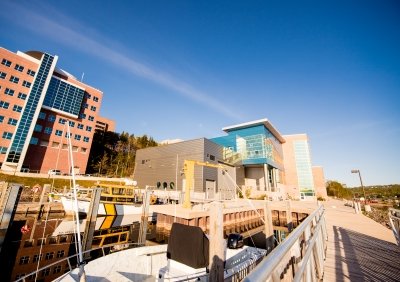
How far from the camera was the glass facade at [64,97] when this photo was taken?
3712cm

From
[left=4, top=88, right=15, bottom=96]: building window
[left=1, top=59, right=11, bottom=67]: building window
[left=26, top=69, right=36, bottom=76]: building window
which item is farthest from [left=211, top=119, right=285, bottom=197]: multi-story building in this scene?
[left=1, top=59, right=11, bottom=67]: building window

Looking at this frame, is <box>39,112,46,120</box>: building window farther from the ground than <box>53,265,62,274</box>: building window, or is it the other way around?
<box>39,112,46,120</box>: building window

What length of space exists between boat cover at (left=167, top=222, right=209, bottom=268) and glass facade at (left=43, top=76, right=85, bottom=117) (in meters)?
43.2

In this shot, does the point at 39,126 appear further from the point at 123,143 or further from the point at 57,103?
the point at 123,143

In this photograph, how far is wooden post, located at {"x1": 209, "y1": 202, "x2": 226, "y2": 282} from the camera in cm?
373

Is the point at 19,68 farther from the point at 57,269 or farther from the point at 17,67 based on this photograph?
the point at 57,269

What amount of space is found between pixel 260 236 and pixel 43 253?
15548mm

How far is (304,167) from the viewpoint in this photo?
163 feet

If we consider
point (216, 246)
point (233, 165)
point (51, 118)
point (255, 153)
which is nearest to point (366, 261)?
point (216, 246)

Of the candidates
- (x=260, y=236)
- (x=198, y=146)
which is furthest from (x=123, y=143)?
(x=260, y=236)

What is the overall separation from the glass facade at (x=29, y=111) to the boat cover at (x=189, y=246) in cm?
3878

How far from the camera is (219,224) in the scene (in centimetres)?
397

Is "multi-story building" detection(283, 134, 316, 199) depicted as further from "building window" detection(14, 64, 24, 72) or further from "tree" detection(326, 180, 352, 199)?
"building window" detection(14, 64, 24, 72)

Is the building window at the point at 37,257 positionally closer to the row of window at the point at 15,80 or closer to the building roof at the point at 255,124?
the building roof at the point at 255,124
